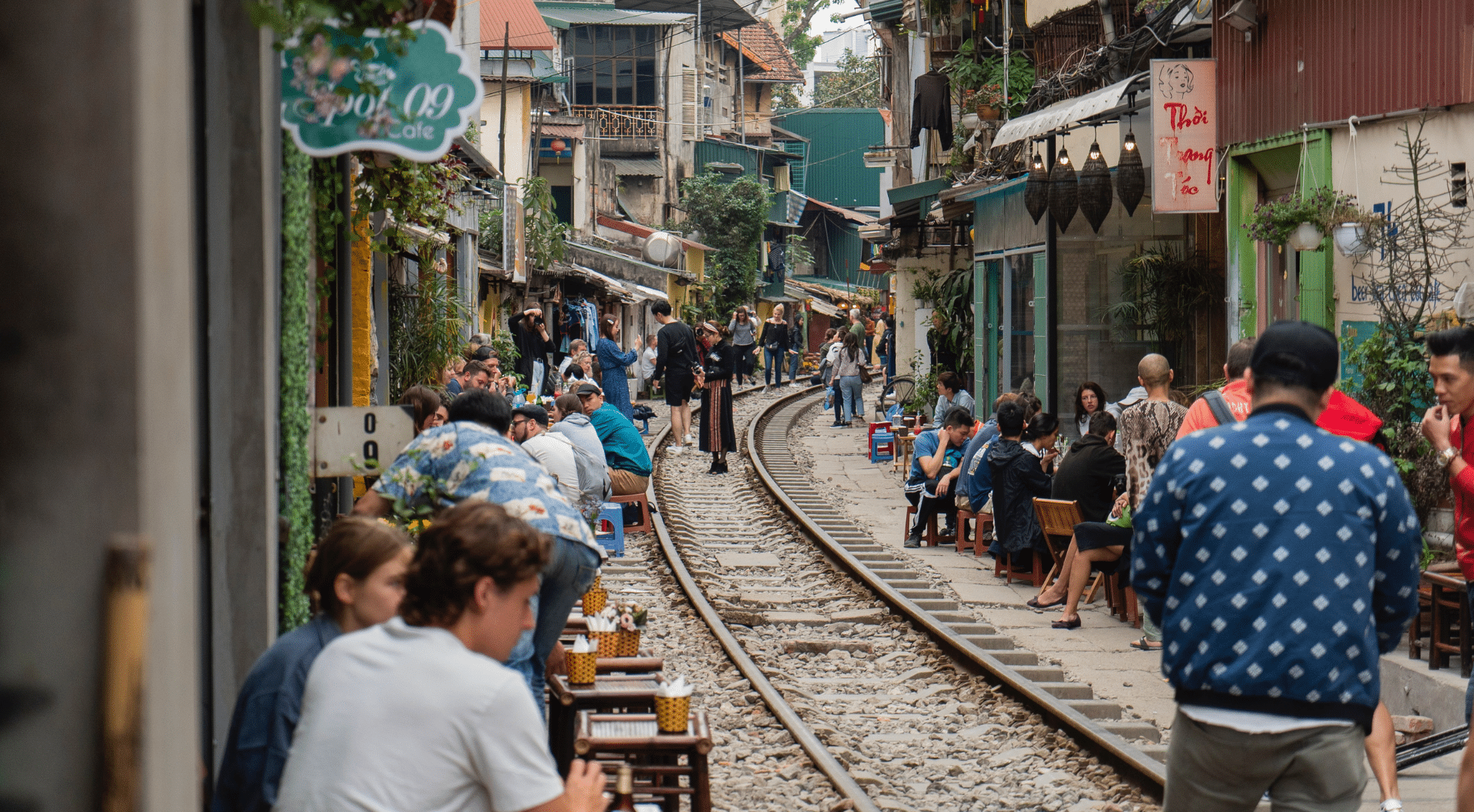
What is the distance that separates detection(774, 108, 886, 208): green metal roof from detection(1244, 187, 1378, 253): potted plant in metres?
50.1

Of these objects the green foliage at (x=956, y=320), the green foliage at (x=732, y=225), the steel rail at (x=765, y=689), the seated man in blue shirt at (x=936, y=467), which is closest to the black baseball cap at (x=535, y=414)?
the steel rail at (x=765, y=689)

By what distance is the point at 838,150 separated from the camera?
6019 cm

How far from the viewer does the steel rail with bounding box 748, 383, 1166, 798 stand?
638cm

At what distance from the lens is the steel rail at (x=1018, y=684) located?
20.9 feet

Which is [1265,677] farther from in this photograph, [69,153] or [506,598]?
[69,153]

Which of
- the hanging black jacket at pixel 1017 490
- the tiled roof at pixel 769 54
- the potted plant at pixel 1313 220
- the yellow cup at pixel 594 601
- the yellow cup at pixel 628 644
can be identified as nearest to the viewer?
the yellow cup at pixel 628 644

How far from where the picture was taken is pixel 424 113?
4887 millimetres

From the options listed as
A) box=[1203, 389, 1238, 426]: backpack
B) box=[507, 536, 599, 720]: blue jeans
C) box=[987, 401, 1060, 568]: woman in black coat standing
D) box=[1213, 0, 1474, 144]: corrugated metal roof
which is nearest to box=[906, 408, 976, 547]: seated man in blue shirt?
box=[987, 401, 1060, 568]: woman in black coat standing

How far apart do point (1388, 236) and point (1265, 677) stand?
6.67 metres

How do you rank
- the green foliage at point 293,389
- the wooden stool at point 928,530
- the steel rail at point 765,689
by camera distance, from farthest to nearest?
the wooden stool at point 928,530, the steel rail at point 765,689, the green foliage at point 293,389

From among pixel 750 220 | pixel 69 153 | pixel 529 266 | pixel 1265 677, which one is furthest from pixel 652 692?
pixel 750 220

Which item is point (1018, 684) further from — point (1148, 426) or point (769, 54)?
point (769, 54)

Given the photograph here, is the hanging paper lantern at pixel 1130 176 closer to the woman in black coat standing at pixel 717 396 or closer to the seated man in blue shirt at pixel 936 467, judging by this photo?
the seated man in blue shirt at pixel 936 467

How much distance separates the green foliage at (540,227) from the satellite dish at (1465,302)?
18599 mm
